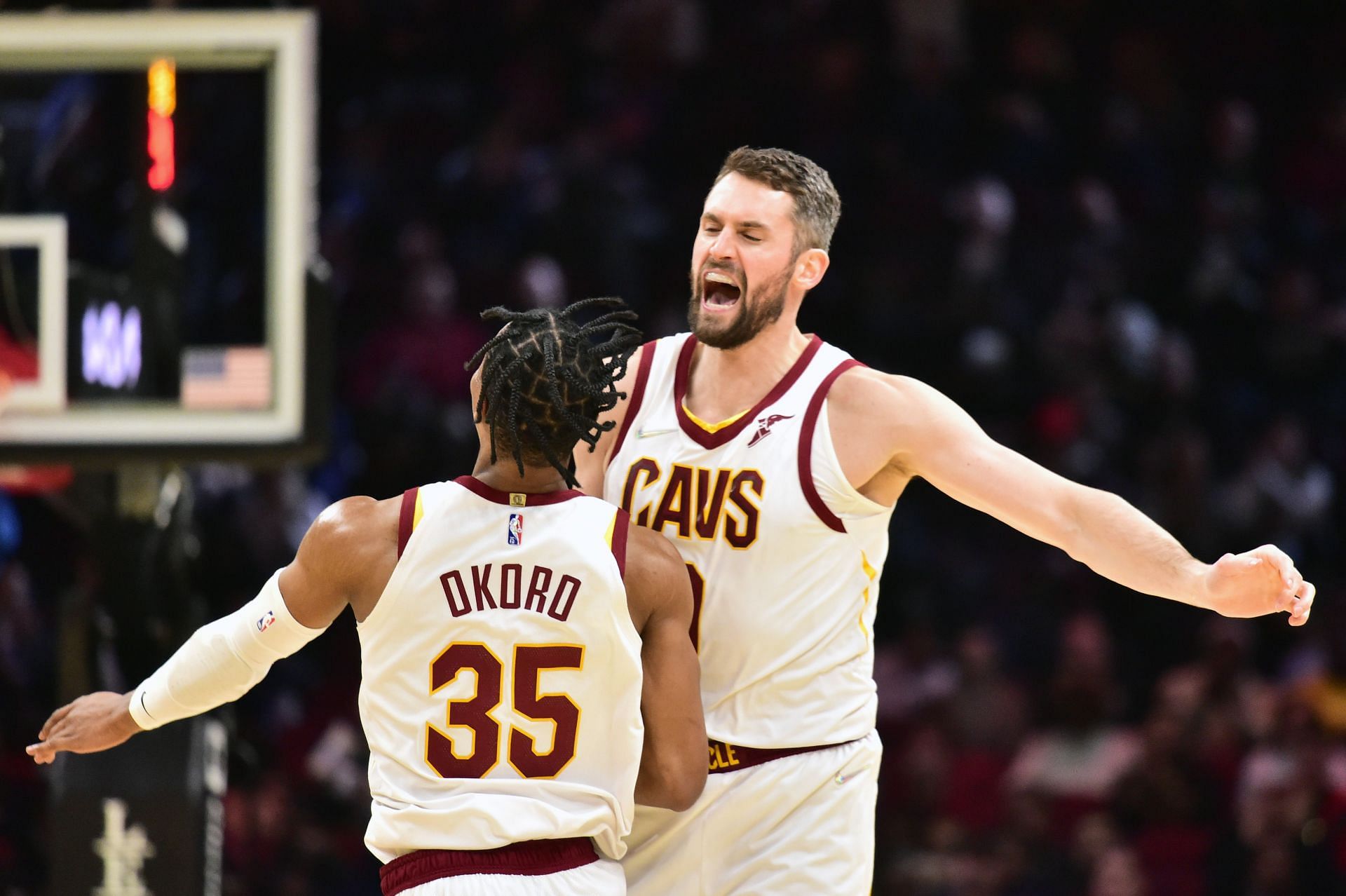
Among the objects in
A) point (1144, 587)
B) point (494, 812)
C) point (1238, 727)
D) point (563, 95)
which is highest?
point (563, 95)

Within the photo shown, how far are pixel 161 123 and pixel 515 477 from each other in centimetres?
277

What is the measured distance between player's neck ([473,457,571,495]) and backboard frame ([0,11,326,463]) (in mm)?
1926

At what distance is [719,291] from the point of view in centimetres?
411

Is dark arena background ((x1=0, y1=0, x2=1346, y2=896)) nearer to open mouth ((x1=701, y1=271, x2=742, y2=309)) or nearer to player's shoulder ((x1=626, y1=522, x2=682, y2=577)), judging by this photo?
open mouth ((x1=701, y1=271, x2=742, y2=309))

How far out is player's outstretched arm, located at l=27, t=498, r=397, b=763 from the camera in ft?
11.1

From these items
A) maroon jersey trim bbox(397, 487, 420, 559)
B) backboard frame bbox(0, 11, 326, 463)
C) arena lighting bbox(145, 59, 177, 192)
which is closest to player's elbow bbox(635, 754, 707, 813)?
maroon jersey trim bbox(397, 487, 420, 559)

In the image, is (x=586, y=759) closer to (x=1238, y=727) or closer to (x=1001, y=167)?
(x=1238, y=727)

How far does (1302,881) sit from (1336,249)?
3883 mm

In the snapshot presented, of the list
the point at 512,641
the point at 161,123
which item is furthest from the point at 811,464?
the point at 161,123

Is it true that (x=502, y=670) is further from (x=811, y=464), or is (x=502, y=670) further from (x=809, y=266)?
(x=809, y=266)

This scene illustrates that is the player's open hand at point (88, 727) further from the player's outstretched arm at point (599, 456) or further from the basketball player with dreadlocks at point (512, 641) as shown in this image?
the player's outstretched arm at point (599, 456)

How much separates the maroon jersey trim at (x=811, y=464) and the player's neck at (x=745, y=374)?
0.13 meters

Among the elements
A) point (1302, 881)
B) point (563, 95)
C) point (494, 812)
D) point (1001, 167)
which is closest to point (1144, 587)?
point (494, 812)

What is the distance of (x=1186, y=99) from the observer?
401 inches
